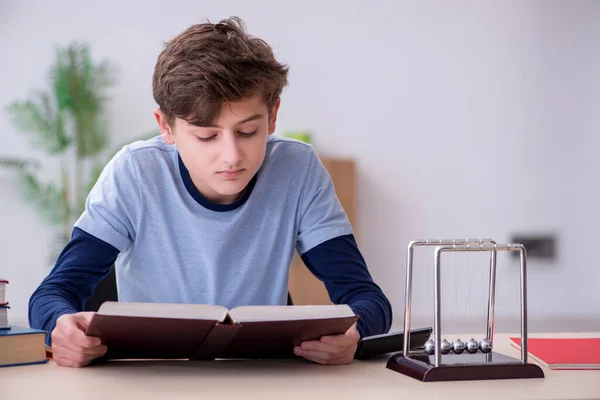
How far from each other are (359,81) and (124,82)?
6.07ft

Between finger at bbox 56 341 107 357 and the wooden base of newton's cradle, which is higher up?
finger at bbox 56 341 107 357

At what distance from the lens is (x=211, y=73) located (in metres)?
1.47

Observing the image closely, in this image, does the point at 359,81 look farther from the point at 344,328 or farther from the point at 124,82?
the point at 344,328

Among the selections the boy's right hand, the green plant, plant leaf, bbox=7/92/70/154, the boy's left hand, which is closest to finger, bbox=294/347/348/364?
the boy's left hand

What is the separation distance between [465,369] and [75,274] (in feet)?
2.71

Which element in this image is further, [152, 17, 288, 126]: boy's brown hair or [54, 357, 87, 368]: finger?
[152, 17, 288, 126]: boy's brown hair

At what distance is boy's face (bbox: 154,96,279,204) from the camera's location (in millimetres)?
1458

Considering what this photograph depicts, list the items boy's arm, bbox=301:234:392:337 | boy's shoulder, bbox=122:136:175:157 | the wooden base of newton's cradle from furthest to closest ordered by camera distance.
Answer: boy's shoulder, bbox=122:136:175:157
boy's arm, bbox=301:234:392:337
the wooden base of newton's cradle

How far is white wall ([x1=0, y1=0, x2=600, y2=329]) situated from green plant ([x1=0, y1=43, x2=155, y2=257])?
16 centimetres

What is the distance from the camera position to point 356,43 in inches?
240

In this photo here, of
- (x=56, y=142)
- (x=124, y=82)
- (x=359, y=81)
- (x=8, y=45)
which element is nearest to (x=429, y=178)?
(x=359, y=81)

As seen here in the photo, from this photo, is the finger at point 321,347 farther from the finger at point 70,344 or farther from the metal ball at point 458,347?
the finger at point 70,344

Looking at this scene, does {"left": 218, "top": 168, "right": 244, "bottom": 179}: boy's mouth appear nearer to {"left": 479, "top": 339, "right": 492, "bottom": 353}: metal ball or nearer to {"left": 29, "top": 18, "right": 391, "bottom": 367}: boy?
{"left": 29, "top": 18, "right": 391, "bottom": 367}: boy

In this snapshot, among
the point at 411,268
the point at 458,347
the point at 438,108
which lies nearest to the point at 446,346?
the point at 458,347
